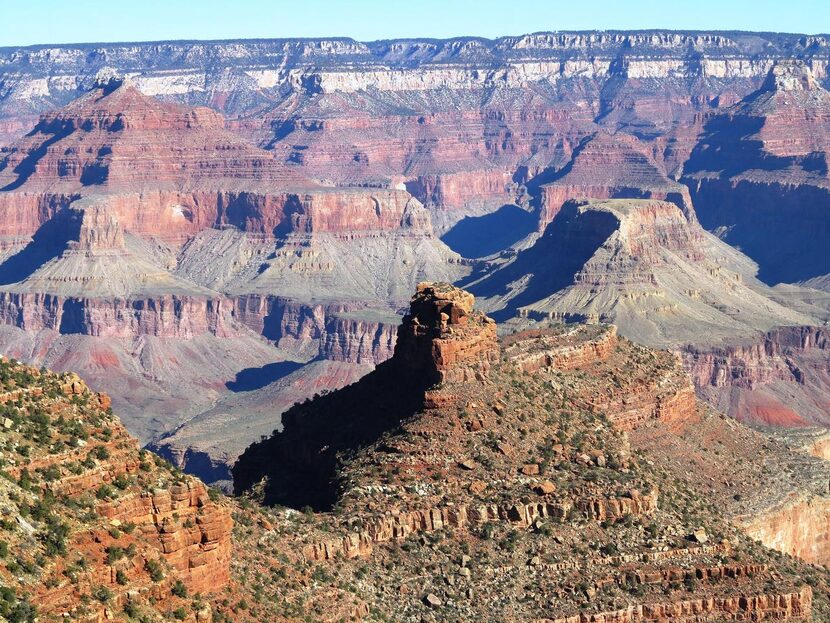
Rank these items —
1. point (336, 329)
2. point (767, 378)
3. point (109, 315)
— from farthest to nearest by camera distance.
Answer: point (109, 315) < point (336, 329) < point (767, 378)

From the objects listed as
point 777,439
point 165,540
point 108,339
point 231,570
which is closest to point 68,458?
point 165,540

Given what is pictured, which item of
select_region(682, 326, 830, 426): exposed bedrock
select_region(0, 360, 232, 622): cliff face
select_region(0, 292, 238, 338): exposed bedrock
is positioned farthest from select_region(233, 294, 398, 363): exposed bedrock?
select_region(0, 360, 232, 622): cliff face

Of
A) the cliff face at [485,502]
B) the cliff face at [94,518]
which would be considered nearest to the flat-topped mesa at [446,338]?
the cliff face at [485,502]

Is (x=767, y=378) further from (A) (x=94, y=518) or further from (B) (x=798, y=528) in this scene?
(A) (x=94, y=518)

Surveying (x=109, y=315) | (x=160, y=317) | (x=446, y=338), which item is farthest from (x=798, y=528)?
(x=160, y=317)

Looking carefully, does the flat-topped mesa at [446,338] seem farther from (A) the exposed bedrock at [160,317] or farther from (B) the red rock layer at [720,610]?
(A) the exposed bedrock at [160,317]

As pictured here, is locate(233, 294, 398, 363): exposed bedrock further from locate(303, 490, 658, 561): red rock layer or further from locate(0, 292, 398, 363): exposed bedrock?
locate(303, 490, 658, 561): red rock layer
